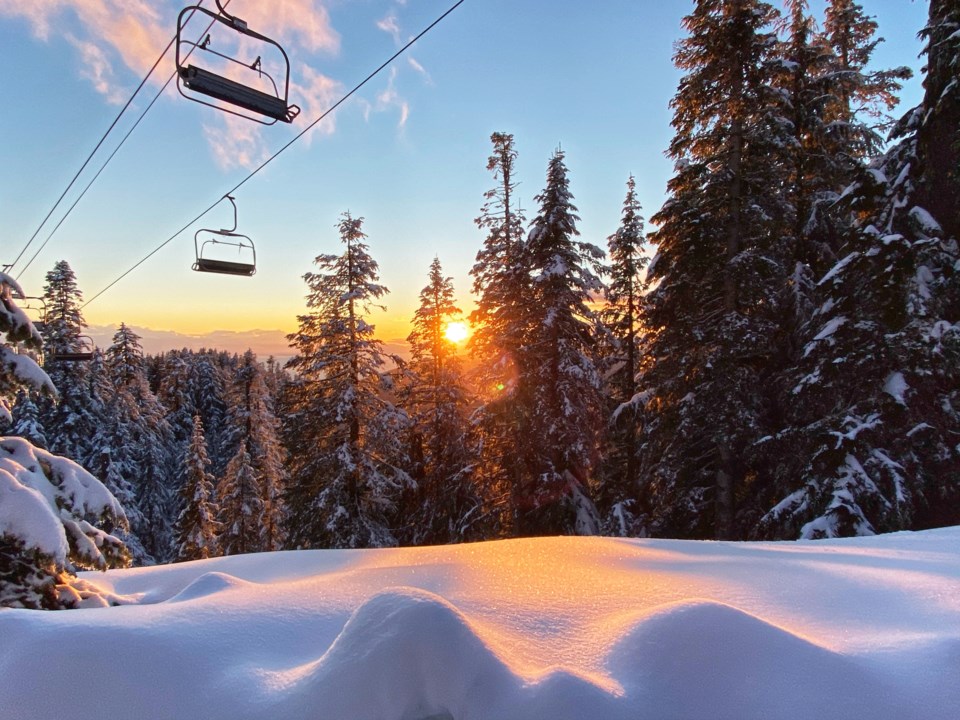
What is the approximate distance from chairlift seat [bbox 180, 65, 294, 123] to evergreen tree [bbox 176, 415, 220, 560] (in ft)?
86.2

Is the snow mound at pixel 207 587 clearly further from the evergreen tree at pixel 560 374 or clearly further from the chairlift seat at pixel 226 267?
the evergreen tree at pixel 560 374

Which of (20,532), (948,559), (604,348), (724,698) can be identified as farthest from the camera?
(604,348)

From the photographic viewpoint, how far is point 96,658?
217 centimetres

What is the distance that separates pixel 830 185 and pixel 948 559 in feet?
42.0

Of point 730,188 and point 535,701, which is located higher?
point 730,188

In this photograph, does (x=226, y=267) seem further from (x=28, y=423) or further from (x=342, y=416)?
(x=28, y=423)

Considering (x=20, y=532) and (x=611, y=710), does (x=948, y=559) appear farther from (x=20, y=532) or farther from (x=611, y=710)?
(x=20, y=532)

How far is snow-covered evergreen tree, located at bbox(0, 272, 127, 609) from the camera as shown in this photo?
4453 mm

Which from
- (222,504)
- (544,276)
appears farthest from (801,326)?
(222,504)

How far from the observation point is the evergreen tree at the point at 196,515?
84.7ft

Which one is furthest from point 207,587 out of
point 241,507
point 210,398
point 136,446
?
point 210,398

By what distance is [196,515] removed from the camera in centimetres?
2616

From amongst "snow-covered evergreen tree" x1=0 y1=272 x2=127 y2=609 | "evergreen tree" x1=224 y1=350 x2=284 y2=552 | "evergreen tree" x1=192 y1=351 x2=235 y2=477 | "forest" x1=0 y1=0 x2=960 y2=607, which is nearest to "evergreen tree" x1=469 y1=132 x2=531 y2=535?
"forest" x1=0 y1=0 x2=960 y2=607

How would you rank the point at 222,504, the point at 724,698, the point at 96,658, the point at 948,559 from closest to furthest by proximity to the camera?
the point at 724,698, the point at 96,658, the point at 948,559, the point at 222,504
